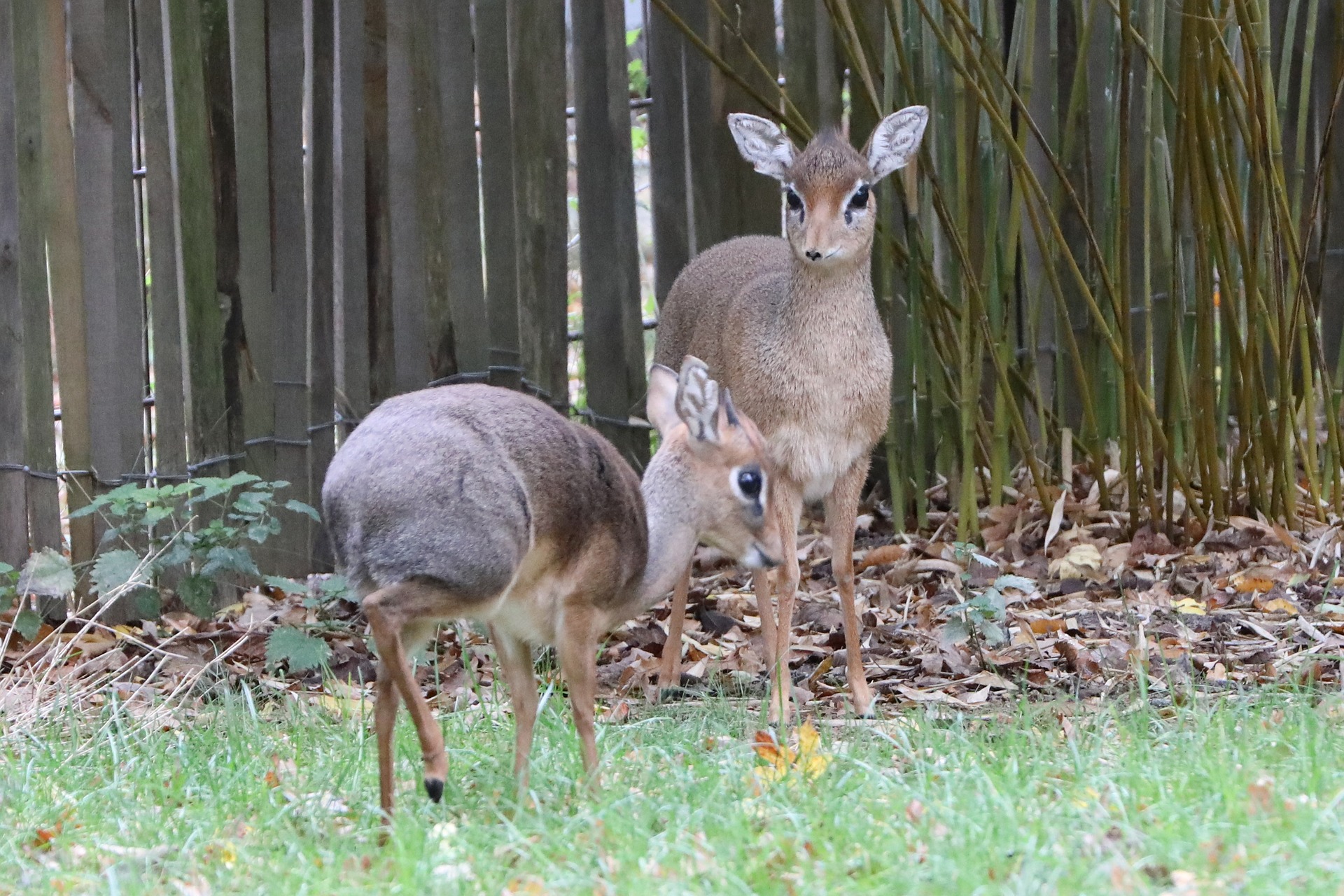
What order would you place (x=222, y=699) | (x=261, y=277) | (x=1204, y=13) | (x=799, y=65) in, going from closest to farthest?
(x=222, y=699), (x=1204, y=13), (x=261, y=277), (x=799, y=65)

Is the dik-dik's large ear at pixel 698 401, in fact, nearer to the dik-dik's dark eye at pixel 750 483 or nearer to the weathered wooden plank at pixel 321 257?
the dik-dik's dark eye at pixel 750 483

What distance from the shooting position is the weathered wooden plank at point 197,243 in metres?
5.38

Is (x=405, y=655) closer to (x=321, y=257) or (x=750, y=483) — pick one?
(x=750, y=483)

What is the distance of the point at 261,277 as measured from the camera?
222 inches

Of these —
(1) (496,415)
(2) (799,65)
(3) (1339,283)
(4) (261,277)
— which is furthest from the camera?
(3) (1339,283)

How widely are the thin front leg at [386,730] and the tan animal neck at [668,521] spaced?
671mm

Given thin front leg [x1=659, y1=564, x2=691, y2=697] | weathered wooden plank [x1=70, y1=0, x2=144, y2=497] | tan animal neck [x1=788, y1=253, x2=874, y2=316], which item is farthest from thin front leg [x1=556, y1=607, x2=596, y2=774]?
weathered wooden plank [x1=70, y1=0, x2=144, y2=497]

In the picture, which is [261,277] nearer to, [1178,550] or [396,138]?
[396,138]

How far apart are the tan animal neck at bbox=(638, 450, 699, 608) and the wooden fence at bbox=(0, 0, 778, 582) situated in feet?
7.80

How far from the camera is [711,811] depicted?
9.94ft

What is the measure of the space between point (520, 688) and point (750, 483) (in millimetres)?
724

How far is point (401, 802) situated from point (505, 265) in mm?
3114

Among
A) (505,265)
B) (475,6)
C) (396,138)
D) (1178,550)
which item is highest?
(475,6)

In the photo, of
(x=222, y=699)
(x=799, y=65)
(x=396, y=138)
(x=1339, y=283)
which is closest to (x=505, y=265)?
(x=396, y=138)
